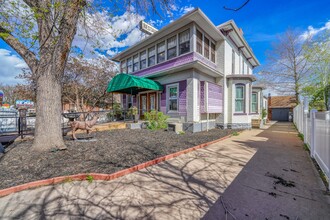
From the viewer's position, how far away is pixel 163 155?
4.53 metres

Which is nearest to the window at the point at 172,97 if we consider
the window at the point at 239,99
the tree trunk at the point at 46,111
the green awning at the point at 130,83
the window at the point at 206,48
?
the green awning at the point at 130,83

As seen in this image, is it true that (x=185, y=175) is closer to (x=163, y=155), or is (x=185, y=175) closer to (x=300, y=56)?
(x=163, y=155)

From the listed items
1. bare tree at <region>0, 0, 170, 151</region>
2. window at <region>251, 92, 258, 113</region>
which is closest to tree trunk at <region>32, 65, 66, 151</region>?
bare tree at <region>0, 0, 170, 151</region>

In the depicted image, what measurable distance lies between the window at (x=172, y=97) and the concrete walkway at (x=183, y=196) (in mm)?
6766

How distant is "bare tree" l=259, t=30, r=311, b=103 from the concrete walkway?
64.2 feet

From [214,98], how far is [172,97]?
2842mm

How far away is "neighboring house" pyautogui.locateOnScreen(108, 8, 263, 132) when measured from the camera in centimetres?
914

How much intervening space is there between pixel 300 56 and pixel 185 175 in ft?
75.0

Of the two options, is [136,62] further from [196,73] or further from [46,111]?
[46,111]

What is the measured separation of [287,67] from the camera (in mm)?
18906

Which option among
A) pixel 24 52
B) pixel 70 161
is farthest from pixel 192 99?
pixel 24 52

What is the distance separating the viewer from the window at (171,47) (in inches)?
400

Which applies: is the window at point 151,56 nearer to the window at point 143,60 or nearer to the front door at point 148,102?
the window at point 143,60

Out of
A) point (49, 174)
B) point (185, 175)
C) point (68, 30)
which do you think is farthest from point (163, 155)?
point (68, 30)
